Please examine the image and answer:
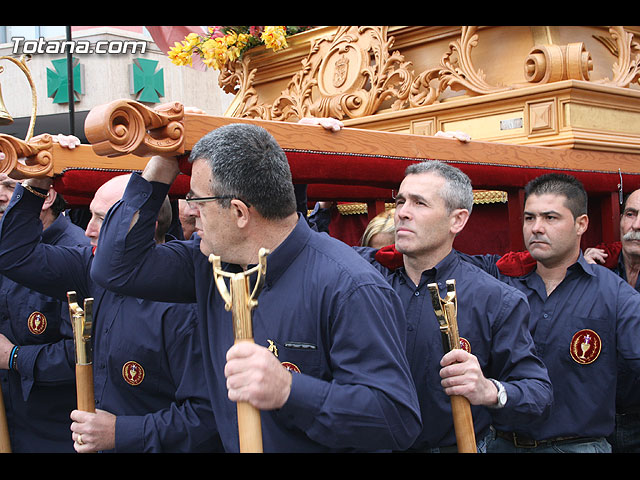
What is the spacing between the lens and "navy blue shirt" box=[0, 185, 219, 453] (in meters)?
2.23

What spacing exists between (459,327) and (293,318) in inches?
30.6

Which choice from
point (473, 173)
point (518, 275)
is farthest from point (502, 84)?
point (518, 275)

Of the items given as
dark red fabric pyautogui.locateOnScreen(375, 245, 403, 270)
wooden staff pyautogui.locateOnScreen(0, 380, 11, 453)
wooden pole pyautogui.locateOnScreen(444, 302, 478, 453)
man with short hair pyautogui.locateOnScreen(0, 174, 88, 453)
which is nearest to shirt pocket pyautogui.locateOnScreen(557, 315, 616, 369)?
dark red fabric pyautogui.locateOnScreen(375, 245, 403, 270)

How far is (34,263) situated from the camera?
2.64 meters

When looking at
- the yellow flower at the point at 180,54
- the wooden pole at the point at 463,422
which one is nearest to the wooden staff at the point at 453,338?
the wooden pole at the point at 463,422

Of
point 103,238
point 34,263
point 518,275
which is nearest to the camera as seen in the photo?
point 103,238

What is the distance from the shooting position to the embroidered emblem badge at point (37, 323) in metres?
3.04

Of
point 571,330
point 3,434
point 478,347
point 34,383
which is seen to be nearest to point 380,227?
point 571,330

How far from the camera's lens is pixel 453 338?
76.7 inches

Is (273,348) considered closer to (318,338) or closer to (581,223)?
(318,338)

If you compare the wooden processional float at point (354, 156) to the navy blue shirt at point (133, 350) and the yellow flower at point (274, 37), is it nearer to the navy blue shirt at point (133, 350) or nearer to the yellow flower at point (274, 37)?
the navy blue shirt at point (133, 350)

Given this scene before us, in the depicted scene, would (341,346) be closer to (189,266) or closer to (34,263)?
(189,266)

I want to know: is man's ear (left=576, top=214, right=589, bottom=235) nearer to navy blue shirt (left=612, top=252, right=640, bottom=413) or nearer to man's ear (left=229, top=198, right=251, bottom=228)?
navy blue shirt (left=612, top=252, right=640, bottom=413)

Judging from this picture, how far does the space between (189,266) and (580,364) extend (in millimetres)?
1569
